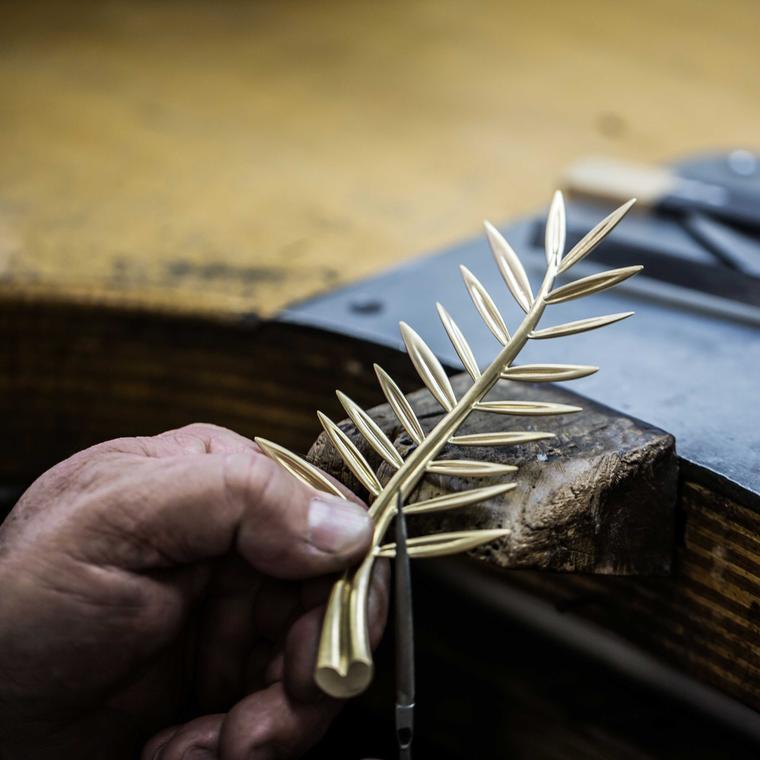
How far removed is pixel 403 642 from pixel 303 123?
0.92 m

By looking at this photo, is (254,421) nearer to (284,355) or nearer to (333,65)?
(284,355)

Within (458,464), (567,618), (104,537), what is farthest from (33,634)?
(567,618)

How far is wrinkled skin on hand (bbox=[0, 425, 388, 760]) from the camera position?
1.64 ft

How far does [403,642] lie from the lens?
51 cm

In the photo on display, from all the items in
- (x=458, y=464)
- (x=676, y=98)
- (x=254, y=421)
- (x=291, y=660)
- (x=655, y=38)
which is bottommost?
(x=291, y=660)

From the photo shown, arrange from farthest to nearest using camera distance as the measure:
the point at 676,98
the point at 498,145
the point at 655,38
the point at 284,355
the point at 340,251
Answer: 1. the point at 655,38
2. the point at 676,98
3. the point at 498,145
4. the point at 340,251
5. the point at 284,355

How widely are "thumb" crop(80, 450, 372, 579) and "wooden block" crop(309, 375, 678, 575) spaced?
7cm

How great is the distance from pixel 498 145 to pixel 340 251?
37cm

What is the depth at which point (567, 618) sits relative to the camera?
0.93 m

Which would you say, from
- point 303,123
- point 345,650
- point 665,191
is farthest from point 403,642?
point 303,123

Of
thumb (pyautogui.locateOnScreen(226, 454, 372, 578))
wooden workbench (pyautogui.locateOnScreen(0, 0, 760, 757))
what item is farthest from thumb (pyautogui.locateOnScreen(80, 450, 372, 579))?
wooden workbench (pyautogui.locateOnScreen(0, 0, 760, 757))

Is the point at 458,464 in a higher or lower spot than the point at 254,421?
lower

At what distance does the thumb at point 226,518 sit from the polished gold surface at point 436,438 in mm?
24

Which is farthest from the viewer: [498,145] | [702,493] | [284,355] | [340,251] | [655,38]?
[655,38]
